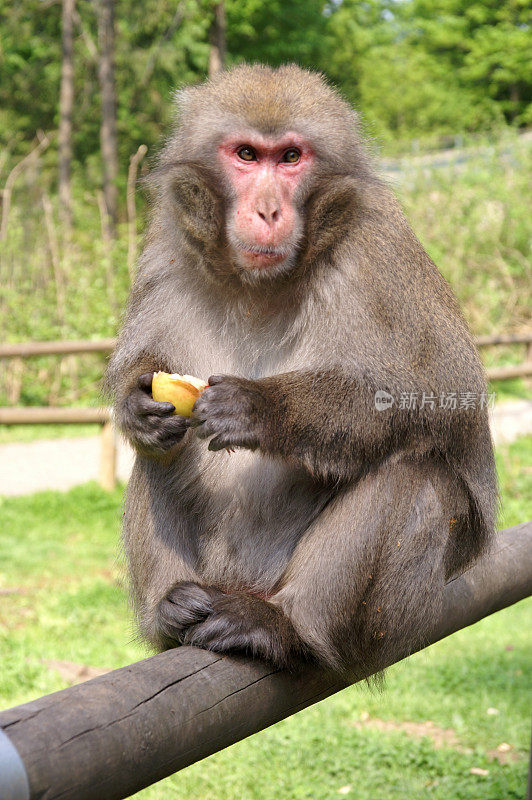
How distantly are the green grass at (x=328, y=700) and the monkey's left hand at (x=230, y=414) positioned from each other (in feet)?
3.07

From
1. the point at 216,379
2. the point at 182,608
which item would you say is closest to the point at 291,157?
the point at 216,379

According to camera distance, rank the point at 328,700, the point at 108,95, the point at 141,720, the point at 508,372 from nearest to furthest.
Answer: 1. the point at 141,720
2. the point at 328,700
3. the point at 508,372
4. the point at 108,95

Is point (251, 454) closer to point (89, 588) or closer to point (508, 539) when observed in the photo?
point (508, 539)

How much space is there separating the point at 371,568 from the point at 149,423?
71 centimetres

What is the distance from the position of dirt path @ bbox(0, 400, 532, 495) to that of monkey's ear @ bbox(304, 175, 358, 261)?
190 inches

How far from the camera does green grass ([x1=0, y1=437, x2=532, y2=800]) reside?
3855mm

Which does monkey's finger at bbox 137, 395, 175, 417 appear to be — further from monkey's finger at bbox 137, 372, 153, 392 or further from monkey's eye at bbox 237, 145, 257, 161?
monkey's eye at bbox 237, 145, 257, 161

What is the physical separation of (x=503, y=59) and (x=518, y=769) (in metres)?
38.8

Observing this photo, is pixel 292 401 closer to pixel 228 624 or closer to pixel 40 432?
pixel 228 624

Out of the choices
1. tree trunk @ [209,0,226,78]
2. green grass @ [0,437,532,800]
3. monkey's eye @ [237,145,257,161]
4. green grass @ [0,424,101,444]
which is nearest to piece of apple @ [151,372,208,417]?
monkey's eye @ [237,145,257,161]

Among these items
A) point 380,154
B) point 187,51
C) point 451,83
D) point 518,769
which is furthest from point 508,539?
point 451,83

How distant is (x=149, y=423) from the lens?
2.50m

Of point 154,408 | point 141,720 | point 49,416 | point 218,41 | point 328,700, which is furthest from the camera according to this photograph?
point 218,41

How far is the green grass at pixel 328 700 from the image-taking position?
152 inches
